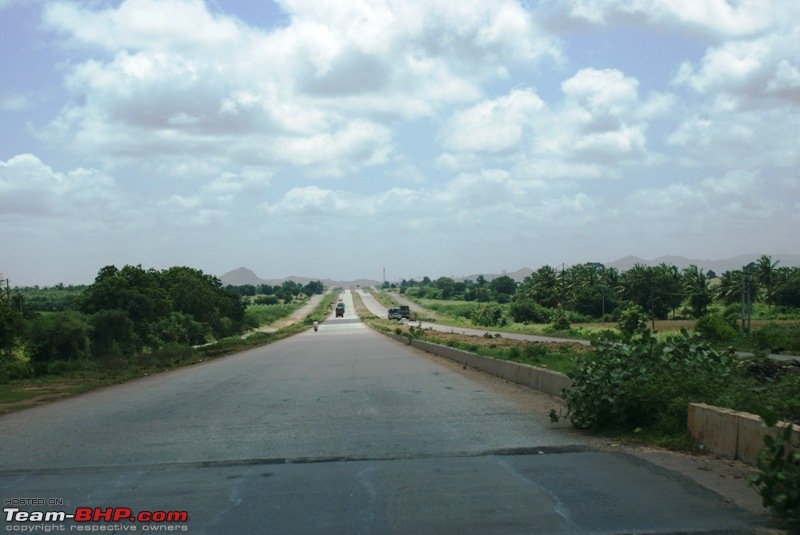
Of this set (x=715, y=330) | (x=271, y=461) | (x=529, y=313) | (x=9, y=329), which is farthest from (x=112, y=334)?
(x=529, y=313)

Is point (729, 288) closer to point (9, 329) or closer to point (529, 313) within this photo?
point (529, 313)

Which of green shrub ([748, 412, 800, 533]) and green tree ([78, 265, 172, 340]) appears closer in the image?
Answer: green shrub ([748, 412, 800, 533])

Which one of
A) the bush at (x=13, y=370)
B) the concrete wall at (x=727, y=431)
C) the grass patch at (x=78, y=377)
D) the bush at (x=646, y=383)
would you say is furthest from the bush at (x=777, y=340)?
the bush at (x=13, y=370)

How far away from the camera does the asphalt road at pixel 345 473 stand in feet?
21.9

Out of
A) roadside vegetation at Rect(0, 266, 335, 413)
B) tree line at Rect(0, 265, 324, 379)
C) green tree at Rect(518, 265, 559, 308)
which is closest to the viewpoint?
roadside vegetation at Rect(0, 266, 335, 413)

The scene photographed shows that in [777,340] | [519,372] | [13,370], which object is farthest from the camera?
[777,340]

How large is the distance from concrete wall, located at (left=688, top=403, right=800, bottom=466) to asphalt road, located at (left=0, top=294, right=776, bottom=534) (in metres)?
0.96

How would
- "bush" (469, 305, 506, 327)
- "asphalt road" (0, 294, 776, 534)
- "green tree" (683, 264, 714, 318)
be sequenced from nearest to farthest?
"asphalt road" (0, 294, 776, 534) → "green tree" (683, 264, 714, 318) → "bush" (469, 305, 506, 327)

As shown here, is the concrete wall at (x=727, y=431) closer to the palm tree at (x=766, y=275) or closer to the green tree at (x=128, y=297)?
the green tree at (x=128, y=297)

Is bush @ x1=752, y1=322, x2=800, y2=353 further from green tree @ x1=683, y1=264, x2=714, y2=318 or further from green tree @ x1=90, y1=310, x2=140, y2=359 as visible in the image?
green tree @ x1=683, y1=264, x2=714, y2=318

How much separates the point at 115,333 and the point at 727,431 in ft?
187

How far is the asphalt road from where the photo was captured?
6684mm

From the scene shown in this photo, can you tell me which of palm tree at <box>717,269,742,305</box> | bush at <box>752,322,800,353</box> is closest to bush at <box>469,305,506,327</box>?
palm tree at <box>717,269,742,305</box>

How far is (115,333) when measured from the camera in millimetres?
60219
